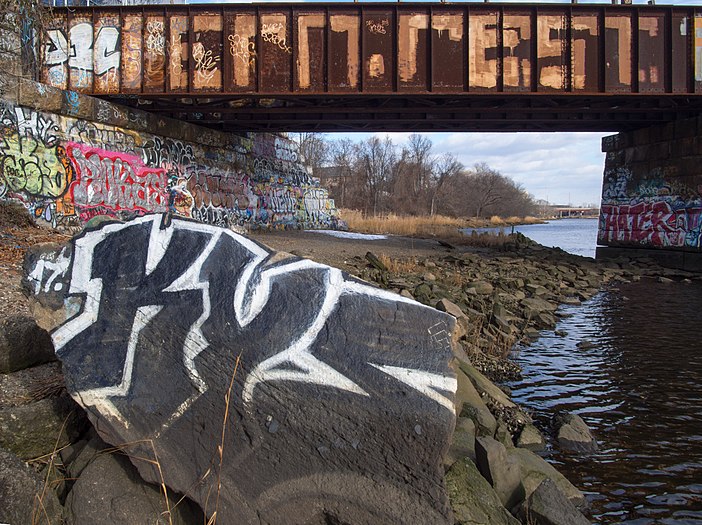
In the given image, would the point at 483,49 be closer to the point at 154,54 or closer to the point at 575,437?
the point at 154,54

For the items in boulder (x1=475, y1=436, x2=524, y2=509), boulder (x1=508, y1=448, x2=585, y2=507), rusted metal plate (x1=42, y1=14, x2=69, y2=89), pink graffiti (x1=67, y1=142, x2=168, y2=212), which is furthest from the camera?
rusted metal plate (x1=42, y1=14, x2=69, y2=89)

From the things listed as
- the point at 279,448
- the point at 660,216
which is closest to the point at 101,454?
the point at 279,448

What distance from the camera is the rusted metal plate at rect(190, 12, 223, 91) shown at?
45.8ft

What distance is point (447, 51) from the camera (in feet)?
47.1

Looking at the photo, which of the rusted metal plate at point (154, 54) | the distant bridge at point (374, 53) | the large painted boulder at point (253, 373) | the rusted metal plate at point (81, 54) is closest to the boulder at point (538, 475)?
the large painted boulder at point (253, 373)

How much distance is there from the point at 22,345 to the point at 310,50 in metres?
12.2

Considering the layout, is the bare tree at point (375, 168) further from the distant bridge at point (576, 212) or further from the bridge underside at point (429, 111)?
the distant bridge at point (576, 212)

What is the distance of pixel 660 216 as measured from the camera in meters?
18.1

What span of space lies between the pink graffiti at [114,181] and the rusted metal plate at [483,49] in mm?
9353

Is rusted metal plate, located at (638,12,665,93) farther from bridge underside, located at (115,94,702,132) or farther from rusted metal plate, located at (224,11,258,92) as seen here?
rusted metal plate, located at (224,11,258,92)

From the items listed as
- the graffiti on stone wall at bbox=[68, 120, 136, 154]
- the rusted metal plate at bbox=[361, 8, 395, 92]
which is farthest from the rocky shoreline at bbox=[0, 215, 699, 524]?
the rusted metal plate at bbox=[361, 8, 395, 92]

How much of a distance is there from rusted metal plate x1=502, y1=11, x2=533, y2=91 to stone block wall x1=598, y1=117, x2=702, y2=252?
6426 millimetres

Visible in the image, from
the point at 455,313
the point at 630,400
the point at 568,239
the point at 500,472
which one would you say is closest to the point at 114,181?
the point at 455,313

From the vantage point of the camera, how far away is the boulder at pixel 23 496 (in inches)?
112
